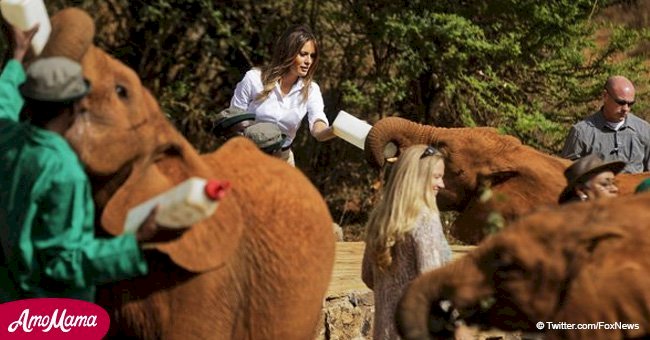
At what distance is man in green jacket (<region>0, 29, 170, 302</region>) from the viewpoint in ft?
19.3

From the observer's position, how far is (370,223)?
765 centimetres

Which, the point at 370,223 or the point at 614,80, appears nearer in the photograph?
the point at 370,223

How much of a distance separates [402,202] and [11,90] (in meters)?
1.93

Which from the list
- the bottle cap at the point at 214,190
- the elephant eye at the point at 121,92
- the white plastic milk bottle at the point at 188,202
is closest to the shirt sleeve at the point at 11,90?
the elephant eye at the point at 121,92

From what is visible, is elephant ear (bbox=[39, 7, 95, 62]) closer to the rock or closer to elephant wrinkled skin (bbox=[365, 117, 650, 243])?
elephant wrinkled skin (bbox=[365, 117, 650, 243])

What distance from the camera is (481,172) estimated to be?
9.35 m

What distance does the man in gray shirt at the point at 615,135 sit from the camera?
1066cm

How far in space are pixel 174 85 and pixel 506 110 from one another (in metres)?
3.54

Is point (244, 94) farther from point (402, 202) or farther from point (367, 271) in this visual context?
point (402, 202)

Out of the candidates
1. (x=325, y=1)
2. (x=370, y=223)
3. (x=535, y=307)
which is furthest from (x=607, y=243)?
(x=325, y=1)

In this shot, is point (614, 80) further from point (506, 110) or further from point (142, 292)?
point (142, 292)

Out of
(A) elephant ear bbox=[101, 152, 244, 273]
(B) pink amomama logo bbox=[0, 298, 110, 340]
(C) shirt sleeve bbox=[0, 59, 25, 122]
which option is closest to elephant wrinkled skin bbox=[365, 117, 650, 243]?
(A) elephant ear bbox=[101, 152, 244, 273]

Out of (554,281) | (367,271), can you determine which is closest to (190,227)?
(554,281)

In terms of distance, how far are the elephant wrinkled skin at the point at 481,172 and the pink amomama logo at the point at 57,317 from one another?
10.7 feet
